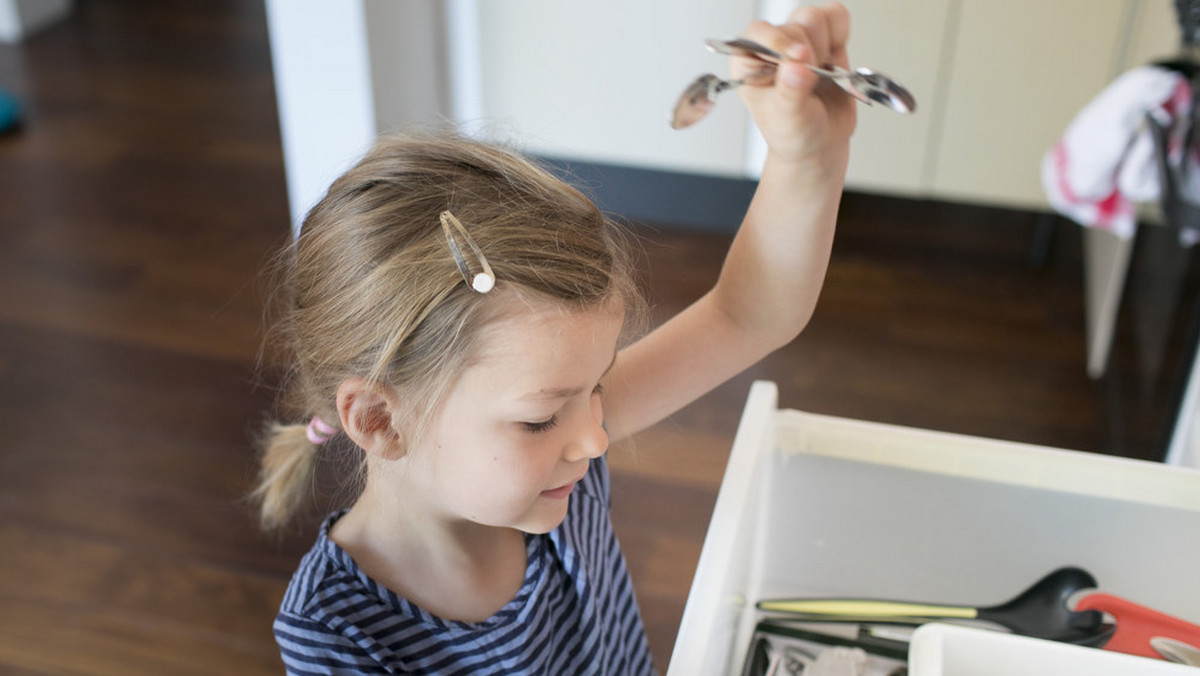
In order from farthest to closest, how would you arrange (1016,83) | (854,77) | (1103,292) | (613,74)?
1. (613,74)
2. (1016,83)
3. (1103,292)
4. (854,77)

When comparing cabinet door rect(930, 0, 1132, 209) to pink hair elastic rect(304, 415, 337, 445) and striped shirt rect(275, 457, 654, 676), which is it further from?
pink hair elastic rect(304, 415, 337, 445)

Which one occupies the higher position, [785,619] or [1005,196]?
[1005,196]

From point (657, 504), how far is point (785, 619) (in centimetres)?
92

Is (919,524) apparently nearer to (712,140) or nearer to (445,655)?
(445,655)

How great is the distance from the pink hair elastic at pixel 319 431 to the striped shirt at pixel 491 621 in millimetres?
59

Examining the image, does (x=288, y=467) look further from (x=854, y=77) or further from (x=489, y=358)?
(x=854, y=77)

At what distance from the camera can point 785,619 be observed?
79 cm

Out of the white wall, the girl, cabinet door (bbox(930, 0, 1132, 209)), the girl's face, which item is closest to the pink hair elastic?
the girl

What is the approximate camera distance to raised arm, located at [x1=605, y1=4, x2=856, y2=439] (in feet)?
2.05

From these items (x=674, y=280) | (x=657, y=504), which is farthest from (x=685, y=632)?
(x=674, y=280)

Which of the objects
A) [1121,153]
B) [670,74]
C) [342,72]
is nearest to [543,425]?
[1121,153]

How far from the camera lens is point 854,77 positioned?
60cm

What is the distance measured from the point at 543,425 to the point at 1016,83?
169cm

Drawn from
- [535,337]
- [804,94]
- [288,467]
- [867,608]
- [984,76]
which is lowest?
[867,608]
